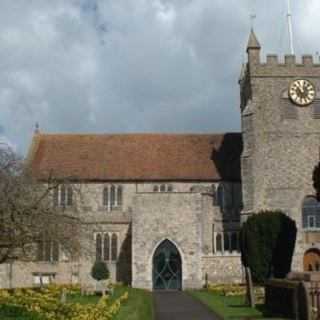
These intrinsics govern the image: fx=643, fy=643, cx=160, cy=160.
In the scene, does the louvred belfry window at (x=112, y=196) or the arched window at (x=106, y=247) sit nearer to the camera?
the arched window at (x=106, y=247)

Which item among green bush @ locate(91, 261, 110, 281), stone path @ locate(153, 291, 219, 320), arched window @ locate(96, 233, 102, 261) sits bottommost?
stone path @ locate(153, 291, 219, 320)

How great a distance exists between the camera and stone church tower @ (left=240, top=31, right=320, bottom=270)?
44344 mm

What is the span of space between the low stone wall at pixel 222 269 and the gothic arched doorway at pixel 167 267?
1.78m

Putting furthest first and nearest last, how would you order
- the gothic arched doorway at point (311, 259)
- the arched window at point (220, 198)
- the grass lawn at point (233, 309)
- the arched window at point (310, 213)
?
the arched window at point (220, 198), the arched window at point (310, 213), the gothic arched doorway at point (311, 259), the grass lawn at point (233, 309)

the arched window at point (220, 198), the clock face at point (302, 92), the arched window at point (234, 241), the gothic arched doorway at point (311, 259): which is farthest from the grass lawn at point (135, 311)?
the clock face at point (302, 92)

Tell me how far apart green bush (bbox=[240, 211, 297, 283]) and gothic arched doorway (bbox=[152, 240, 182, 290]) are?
692 centimetres

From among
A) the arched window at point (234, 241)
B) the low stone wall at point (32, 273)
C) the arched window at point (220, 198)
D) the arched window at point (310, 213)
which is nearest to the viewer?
the arched window at point (310, 213)

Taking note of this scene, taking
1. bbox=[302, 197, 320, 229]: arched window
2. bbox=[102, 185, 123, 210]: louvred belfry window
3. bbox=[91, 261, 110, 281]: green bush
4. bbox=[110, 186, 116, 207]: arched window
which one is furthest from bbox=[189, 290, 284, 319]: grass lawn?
bbox=[110, 186, 116, 207]: arched window

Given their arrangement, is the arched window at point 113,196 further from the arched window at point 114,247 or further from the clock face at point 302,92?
the clock face at point 302,92

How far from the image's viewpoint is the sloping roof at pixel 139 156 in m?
48.1

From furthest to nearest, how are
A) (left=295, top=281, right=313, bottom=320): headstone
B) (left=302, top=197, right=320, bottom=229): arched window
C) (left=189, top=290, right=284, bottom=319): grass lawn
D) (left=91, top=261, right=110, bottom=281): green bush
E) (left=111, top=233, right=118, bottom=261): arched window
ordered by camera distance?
(left=111, top=233, right=118, bottom=261): arched window → (left=302, top=197, right=320, bottom=229): arched window → (left=91, top=261, right=110, bottom=281): green bush → (left=189, top=290, right=284, bottom=319): grass lawn → (left=295, top=281, right=313, bottom=320): headstone

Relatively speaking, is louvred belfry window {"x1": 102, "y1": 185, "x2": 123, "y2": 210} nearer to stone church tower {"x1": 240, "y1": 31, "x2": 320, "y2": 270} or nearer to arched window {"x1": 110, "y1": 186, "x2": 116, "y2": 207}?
arched window {"x1": 110, "y1": 186, "x2": 116, "y2": 207}

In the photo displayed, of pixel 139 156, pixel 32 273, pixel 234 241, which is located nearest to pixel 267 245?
pixel 234 241

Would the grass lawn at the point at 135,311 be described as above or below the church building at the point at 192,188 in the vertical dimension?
below
